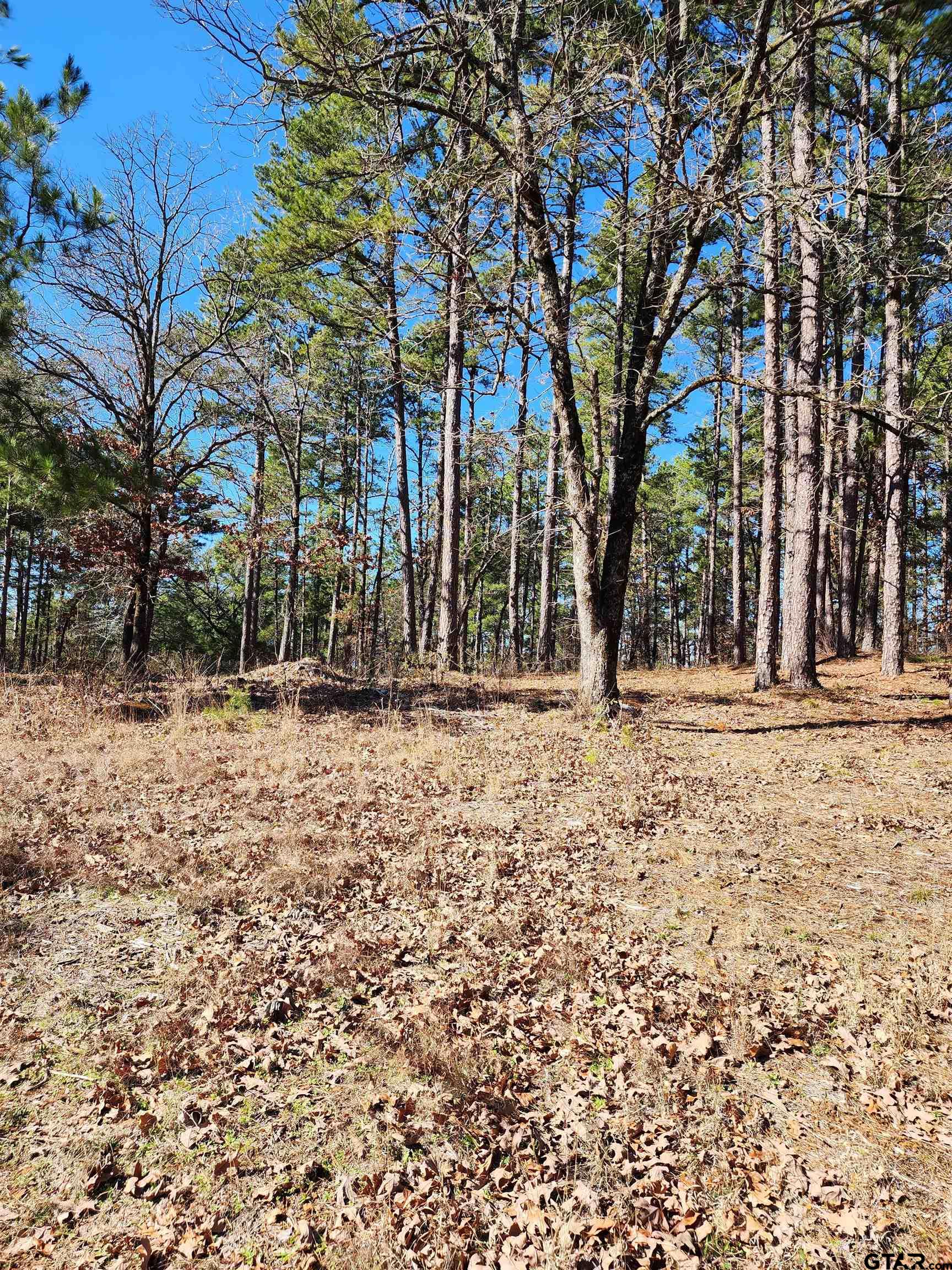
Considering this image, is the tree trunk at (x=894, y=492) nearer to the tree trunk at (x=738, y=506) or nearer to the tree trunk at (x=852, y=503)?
the tree trunk at (x=852, y=503)

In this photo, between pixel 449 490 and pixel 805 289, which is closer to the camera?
pixel 805 289

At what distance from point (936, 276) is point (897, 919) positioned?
7.09 m

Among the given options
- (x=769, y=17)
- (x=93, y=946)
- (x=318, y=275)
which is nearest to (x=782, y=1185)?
(x=93, y=946)

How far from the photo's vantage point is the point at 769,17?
6090 millimetres

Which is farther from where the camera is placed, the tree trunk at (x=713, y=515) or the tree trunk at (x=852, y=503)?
the tree trunk at (x=713, y=515)

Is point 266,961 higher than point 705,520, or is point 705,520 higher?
point 705,520

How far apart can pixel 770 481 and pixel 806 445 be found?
138 cm

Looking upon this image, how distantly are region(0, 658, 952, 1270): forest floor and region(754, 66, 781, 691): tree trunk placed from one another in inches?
210

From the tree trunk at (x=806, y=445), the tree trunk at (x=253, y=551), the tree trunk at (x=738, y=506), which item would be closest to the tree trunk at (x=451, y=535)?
the tree trunk at (x=253, y=551)

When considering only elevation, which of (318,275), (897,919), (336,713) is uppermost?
(318,275)

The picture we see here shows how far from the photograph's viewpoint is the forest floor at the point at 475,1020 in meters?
2.32

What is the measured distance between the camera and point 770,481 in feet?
41.3

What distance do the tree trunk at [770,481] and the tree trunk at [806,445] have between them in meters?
0.41

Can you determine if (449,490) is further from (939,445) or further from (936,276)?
(939,445)
